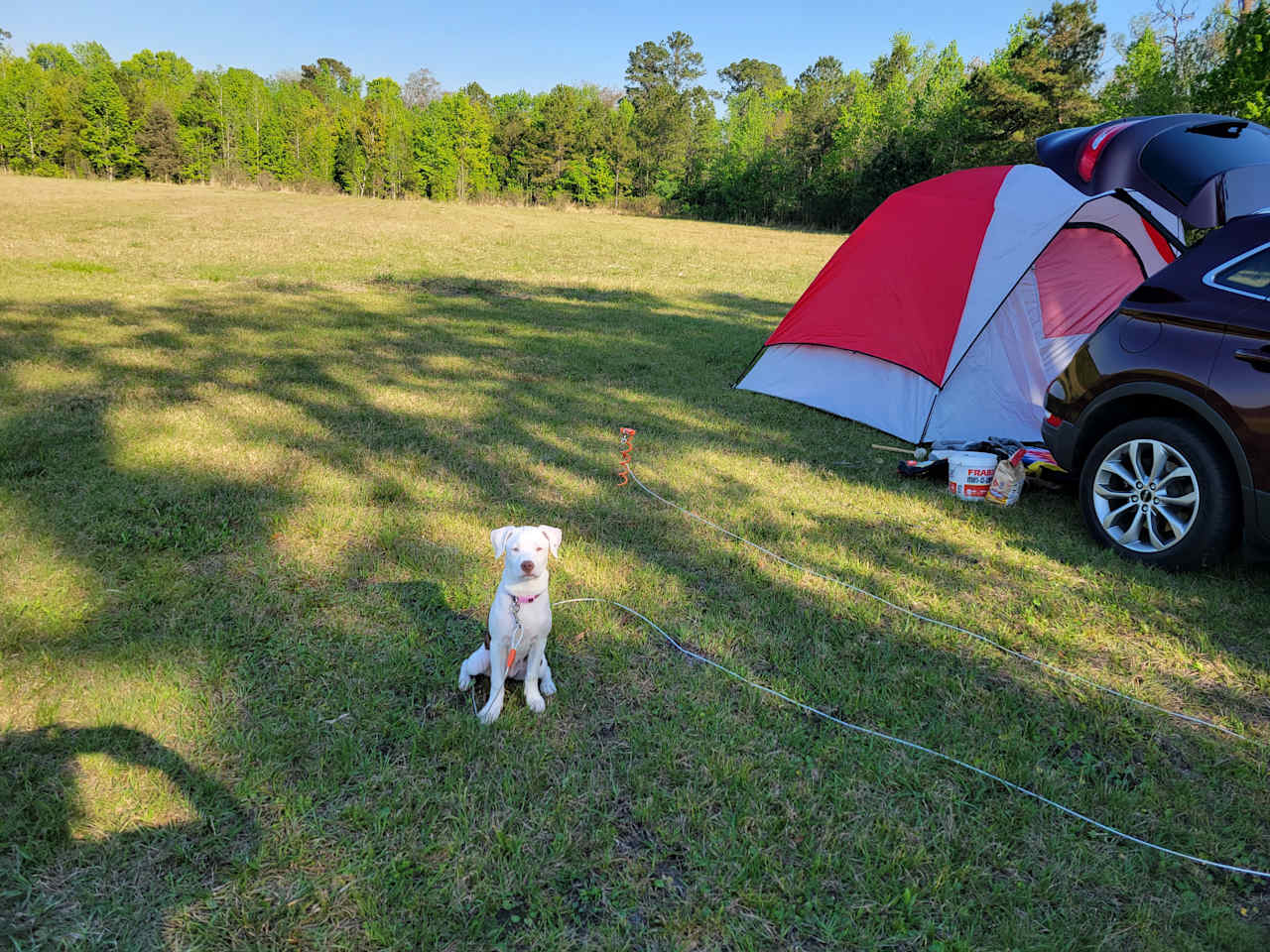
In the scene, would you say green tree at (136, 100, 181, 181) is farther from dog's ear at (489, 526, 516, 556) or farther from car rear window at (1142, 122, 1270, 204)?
dog's ear at (489, 526, 516, 556)

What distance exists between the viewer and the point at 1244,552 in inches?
146

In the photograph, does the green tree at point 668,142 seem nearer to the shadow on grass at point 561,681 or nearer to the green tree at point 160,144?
the green tree at point 160,144

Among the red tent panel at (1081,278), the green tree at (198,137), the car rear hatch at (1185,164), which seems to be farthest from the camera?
the green tree at (198,137)

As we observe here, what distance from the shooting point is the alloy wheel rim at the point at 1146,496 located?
3.93 m

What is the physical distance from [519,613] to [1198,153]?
4.51 metres

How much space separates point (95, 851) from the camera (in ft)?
6.85

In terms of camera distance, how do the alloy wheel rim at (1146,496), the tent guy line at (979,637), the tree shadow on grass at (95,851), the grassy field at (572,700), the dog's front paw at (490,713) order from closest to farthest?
1. the tree shadow on grass at (95,851)
2. the grassy field at (572,700)
3. the dog's front paw at (490,713)
4. the tent guy line at (979,637)
5. the alloy wheel rim at (1146,496)

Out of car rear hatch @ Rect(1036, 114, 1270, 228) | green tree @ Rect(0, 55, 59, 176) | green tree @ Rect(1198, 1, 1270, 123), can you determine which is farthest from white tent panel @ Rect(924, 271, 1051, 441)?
green tree @ Rect(0, 55, 59, 176)

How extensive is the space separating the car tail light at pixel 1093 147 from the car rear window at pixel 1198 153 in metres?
0.27

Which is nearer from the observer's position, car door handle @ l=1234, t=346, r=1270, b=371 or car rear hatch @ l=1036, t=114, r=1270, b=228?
car door handle @ l=1234, t=346, r=1270, b=371

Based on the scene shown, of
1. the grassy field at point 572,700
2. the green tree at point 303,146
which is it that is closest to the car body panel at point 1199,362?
the grassy field at point 572,700

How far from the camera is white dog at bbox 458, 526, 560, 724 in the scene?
252 centimetres

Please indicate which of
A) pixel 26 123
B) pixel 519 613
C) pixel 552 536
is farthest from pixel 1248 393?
pixel 26 123

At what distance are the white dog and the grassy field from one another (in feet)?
0.45
